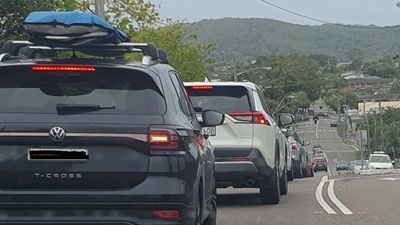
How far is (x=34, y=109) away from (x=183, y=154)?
3.71 feet

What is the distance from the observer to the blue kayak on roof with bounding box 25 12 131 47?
24.7ft

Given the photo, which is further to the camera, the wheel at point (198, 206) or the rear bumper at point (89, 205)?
the wheel at point (198, 206)

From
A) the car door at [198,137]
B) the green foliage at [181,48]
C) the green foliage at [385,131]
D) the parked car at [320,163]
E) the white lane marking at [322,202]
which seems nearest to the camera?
the car door at [198,137]

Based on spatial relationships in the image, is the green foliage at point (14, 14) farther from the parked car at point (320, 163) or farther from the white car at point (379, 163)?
the parked car at point (320, 163)

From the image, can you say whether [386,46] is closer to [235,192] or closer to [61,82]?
[235,192]

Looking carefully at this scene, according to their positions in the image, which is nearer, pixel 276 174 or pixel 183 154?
pixel 183 154

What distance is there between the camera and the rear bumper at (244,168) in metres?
12.4

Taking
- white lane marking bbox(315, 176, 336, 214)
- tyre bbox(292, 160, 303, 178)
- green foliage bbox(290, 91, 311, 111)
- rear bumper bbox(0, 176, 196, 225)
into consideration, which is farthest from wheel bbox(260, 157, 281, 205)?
green foliage bbox(290, 91, 311, 111)

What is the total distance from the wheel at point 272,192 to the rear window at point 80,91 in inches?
251

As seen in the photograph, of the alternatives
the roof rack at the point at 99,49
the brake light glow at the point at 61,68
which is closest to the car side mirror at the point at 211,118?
the roof rack at the point at 99,49

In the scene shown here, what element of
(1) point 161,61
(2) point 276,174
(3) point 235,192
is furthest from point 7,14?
(1) point 161,61

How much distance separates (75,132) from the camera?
6.37 m

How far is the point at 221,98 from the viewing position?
12.6 meters

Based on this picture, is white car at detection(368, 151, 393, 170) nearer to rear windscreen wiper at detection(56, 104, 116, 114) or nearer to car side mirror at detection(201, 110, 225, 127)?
car side mirror at detection(201, 110, 225, 127)
